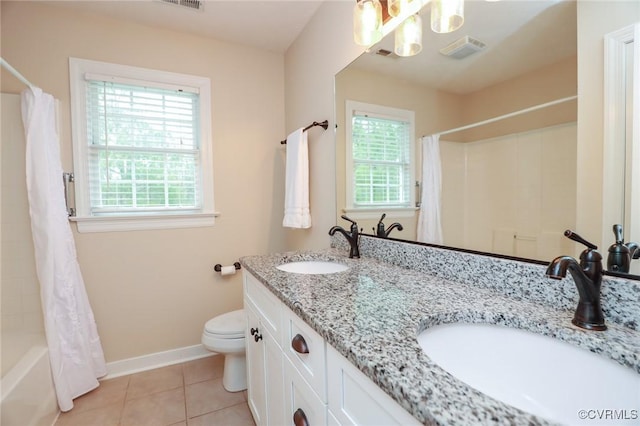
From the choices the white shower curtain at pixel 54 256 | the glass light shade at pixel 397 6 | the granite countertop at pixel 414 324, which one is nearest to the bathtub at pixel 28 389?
the white shower curtain at pixel 54 256

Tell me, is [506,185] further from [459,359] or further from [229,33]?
[229,33]

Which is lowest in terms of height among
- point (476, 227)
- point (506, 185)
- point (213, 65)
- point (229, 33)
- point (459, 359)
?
point (459, 359)

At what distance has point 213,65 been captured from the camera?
2.23m

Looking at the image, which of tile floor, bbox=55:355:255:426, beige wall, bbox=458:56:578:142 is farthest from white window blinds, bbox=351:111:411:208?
tile floor, bbox=55:355:255:426

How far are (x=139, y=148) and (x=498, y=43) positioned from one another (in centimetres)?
215

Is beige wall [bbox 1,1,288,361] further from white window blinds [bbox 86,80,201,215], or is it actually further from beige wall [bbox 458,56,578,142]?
beige wall [bbox 458,56,578,142]

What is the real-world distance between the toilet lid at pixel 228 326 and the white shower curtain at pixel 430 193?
1216mm

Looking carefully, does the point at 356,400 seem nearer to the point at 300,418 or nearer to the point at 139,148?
the point at 300,418

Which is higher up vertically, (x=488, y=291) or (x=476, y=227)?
(x=476, y=227)

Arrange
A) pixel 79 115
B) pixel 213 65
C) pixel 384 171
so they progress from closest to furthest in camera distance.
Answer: pixel 384 171, pixel 79 115, pixel 213 65

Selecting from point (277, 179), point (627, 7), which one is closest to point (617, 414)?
point (627, 7)

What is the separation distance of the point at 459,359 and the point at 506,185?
54 cm

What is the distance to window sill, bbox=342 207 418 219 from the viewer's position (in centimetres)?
132

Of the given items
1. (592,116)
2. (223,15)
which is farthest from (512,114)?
(223,15)
